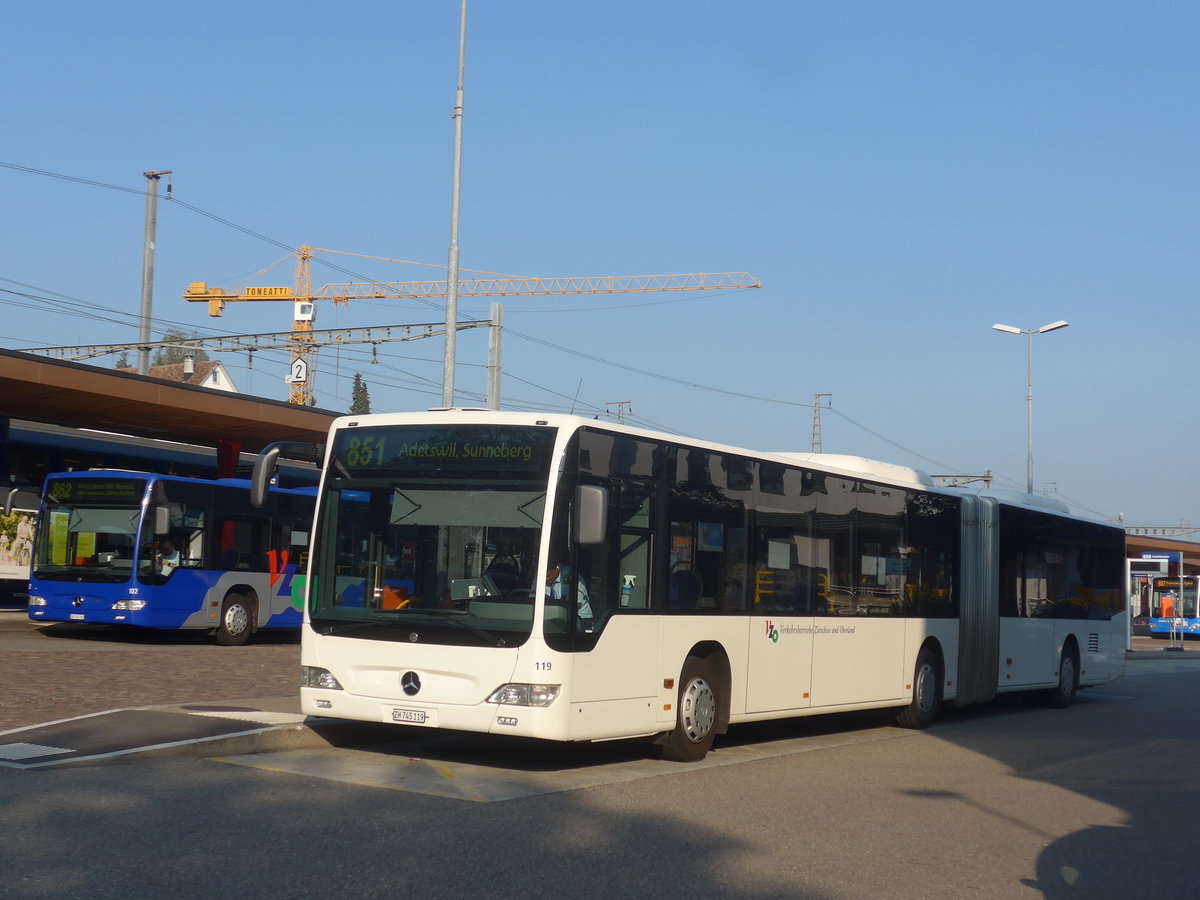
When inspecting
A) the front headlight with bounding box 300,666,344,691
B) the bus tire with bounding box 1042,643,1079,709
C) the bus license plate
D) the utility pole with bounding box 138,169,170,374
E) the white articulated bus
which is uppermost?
the utility pole with bounding box 138,169,170,374

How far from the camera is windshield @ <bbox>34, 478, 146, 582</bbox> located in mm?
22812

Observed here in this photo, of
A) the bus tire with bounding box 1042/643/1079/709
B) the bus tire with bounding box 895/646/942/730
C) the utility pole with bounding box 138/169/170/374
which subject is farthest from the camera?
the utility pole with bounding box 138/169/170/374

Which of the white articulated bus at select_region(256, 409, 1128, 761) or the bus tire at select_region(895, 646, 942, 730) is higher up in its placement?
the white articulated bus at select_region(256, 409, 1128, 761)

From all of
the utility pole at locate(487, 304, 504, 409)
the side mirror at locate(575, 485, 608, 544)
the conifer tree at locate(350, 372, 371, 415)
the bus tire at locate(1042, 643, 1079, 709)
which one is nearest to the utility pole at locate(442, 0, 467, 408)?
the utility pole at locate(487, 304, 504, 409)

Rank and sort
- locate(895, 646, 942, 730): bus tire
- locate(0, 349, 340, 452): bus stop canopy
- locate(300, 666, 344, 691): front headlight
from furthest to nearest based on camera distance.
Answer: locate(0, 349, 340, 452): bus stop canopy, locate(895, 646, 942, 730): bus tire, locate(300, 666, 344, 691): front headlight

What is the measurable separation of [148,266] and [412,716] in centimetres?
3663

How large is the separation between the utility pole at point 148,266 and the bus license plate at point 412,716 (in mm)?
31934

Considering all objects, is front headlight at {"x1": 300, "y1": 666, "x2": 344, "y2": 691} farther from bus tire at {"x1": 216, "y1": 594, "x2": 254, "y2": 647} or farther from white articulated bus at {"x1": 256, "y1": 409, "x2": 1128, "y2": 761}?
bus tire at {"x1": 216, "y1": 594, "x2": 254, "y2": 647}

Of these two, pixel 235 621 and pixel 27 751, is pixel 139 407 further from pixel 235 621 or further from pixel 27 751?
pixel 27 751

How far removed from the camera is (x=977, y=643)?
1817cm

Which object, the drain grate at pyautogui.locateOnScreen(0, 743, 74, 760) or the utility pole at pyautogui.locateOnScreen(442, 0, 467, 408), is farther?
the utility pole at pyautogui.locateOnScreen(442, 0, 467, 408)

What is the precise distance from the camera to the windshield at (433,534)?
10438 mm

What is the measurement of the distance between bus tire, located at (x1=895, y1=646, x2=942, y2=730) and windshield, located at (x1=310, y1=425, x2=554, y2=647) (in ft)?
25.3

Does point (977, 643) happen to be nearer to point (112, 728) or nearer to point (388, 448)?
point (388, 448)
